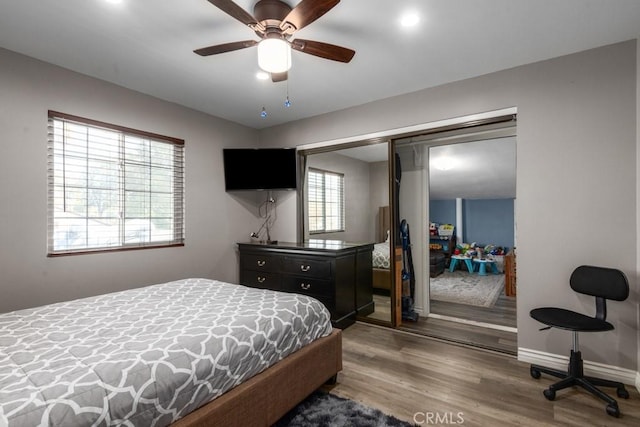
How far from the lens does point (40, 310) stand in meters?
2.07

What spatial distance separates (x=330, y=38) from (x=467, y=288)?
414cm

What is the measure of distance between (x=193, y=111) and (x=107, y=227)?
1.65m

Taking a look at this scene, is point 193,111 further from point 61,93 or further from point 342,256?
point 342,256

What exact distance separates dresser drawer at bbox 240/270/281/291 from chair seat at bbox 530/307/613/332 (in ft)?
8.45

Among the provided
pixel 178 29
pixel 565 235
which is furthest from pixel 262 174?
pixel 565 235

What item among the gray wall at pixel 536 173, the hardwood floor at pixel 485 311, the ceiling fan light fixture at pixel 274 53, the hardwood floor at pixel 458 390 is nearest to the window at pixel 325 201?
the gray wall at pixel 536 173

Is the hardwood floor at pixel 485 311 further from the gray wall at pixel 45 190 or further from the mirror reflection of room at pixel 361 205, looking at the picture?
the gray wall at pixel 45 190

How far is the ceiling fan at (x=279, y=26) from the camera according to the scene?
1.73 m

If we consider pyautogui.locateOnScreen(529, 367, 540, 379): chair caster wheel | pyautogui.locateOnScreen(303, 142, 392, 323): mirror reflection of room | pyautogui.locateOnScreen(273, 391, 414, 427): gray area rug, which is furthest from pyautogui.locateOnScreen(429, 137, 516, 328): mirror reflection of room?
pyautogui.locateOnScreen(273, 391, 414, 427): gray area rug

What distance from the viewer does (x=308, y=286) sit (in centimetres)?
354

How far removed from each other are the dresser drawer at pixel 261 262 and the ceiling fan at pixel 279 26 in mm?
2306

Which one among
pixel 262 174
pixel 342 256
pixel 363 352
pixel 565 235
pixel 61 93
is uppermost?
pixel 61 93

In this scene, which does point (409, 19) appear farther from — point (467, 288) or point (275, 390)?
point (467, 288)

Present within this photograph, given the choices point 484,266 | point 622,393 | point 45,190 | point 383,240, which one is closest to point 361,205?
point 383,240
